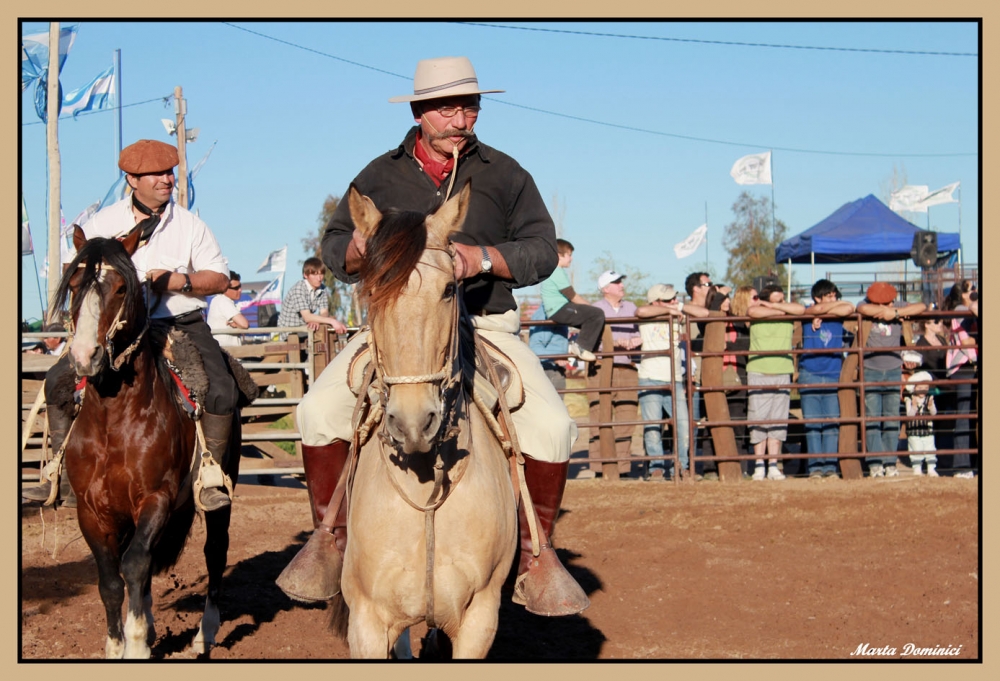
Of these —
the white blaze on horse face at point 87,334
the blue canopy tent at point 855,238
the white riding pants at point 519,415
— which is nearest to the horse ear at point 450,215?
the white riding pants at point 519,415

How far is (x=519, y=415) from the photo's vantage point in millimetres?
4543

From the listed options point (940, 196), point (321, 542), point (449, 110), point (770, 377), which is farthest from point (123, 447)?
point (940, 196)

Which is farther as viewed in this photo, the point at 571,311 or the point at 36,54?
the point at 36,54

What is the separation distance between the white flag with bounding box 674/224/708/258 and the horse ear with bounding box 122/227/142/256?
74.0 ft

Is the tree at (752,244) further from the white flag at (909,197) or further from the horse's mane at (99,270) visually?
the horse's mane at (99,270)

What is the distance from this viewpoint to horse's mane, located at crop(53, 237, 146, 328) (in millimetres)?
5191

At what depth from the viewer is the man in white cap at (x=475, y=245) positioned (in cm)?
446

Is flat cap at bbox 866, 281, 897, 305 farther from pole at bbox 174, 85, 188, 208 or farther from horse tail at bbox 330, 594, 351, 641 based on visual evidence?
pole at bbox 174, 85, 188, 208

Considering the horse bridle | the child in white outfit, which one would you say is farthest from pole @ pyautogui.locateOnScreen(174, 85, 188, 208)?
the horse bridle

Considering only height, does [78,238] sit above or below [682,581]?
above

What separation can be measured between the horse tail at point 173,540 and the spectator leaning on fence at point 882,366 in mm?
9257

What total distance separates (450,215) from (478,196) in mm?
1033

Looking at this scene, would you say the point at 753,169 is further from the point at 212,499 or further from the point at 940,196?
the point at 212,499
